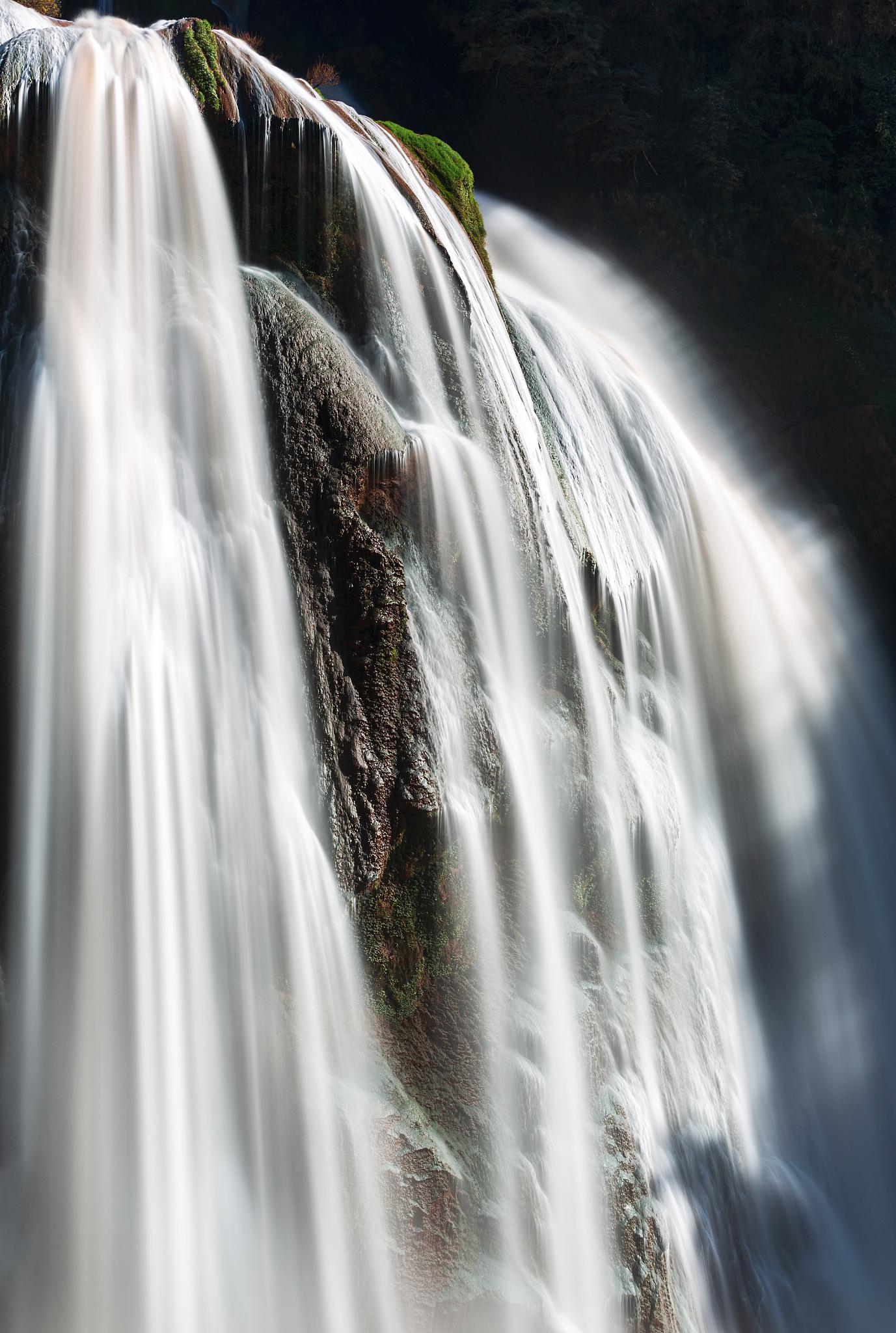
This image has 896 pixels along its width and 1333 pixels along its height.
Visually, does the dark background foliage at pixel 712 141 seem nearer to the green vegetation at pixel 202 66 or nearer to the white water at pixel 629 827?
the white water at pixel 629 827

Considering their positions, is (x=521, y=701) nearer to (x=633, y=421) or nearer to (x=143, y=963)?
(x=143, y=963)

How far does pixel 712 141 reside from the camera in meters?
13.5

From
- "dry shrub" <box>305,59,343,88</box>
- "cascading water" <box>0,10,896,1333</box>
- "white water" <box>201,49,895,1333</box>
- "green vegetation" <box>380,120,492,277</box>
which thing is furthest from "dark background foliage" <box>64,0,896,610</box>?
"green vegetation" <box>380,120,492,277</box>

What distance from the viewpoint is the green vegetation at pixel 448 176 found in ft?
23.8

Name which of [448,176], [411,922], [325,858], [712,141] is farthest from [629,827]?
[712,141]

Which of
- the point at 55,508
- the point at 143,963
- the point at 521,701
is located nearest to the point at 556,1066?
the point at 521,701

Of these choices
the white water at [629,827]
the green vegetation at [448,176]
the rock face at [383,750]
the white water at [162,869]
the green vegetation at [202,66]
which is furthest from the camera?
the green vegetation at [448,176]

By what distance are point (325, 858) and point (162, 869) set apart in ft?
2.35

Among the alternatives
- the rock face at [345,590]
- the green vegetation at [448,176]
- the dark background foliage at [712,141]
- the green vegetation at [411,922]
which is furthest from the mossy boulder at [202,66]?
the dark background foliage at [712,141]

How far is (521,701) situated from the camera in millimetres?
5605

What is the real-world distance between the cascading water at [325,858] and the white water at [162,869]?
0.01 metres

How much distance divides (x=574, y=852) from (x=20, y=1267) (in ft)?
10.6

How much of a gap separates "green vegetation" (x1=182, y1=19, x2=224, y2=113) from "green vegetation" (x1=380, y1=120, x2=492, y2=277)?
6.29 ft

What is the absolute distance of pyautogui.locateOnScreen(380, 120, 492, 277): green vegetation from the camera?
7.26m
